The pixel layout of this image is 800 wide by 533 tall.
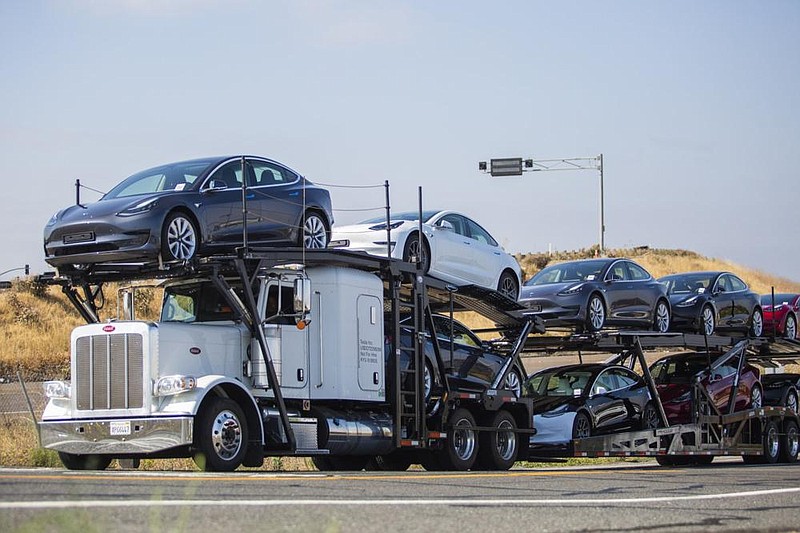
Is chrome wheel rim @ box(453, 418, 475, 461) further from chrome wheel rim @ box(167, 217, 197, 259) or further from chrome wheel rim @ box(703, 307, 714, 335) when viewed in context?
chrome wheel rim @ box(703, 307, 714, 335)

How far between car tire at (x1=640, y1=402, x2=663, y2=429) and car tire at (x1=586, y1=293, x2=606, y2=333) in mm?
1668

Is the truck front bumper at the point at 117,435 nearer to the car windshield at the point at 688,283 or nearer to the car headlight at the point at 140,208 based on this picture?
the car headlight at the point at 140,208

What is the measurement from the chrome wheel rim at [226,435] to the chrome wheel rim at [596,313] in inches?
331

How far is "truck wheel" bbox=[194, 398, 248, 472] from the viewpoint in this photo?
1243cm

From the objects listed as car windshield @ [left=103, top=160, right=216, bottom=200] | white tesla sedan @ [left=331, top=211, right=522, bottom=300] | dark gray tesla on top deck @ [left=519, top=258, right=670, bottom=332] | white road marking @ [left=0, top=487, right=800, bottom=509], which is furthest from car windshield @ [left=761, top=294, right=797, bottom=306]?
white road marking @ [left=0, top=487, right=800, bottom=509]

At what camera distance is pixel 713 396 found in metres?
21.9

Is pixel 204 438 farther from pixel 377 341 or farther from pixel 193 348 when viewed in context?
pixel 377 341

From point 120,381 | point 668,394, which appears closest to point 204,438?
point 120,381

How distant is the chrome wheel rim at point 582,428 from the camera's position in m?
18.7

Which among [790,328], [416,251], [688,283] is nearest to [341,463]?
[416,251]

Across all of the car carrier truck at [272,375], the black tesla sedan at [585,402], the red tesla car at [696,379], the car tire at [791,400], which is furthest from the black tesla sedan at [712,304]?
the car carrier truck at [272,375]

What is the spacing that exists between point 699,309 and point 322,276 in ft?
32.7

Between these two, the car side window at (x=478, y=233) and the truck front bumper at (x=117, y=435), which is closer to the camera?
the truck front bumper at (x=117, y=435)

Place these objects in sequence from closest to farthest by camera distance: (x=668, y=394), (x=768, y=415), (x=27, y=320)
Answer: (x=668, y=394) < (x=768, y=415) < (x=27, y=320)
